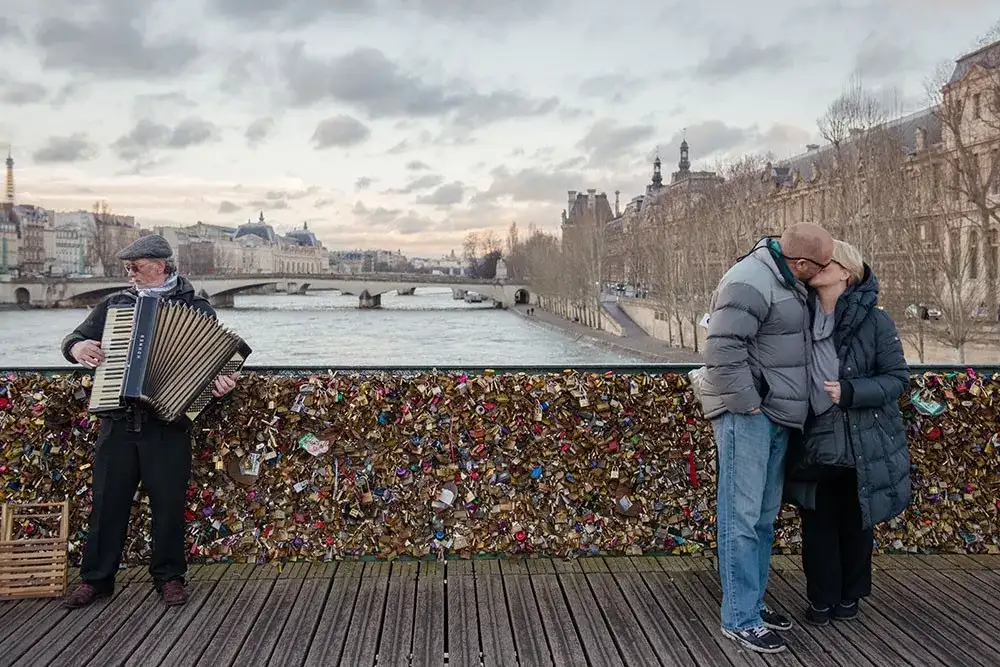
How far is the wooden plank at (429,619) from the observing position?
359 cm

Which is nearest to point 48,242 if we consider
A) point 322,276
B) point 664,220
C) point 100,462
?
point 322,276


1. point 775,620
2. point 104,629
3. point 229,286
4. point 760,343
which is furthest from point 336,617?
point 229,286

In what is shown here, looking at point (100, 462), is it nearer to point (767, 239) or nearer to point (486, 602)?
point (486, 602)

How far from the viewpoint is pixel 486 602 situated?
415 centimetres

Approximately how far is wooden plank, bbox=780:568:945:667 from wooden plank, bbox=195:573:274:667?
8.28ft

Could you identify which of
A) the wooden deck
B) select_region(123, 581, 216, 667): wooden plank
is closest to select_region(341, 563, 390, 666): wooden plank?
the wooden deck

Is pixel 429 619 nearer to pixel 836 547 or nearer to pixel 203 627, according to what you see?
pixel 203 627

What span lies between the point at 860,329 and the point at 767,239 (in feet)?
1.75

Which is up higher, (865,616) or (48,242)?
(48,242)

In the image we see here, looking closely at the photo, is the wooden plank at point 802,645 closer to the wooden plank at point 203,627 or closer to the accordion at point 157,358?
the wooden plank at point 203,627

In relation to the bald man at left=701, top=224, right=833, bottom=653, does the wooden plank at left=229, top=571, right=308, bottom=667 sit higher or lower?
lower

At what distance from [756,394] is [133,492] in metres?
2.82

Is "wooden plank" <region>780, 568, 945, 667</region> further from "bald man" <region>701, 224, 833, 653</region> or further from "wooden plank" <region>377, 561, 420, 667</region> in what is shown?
"wooden plank" <region>377, 561, 420, 667</region>

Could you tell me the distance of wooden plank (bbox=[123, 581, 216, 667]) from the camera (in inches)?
139
